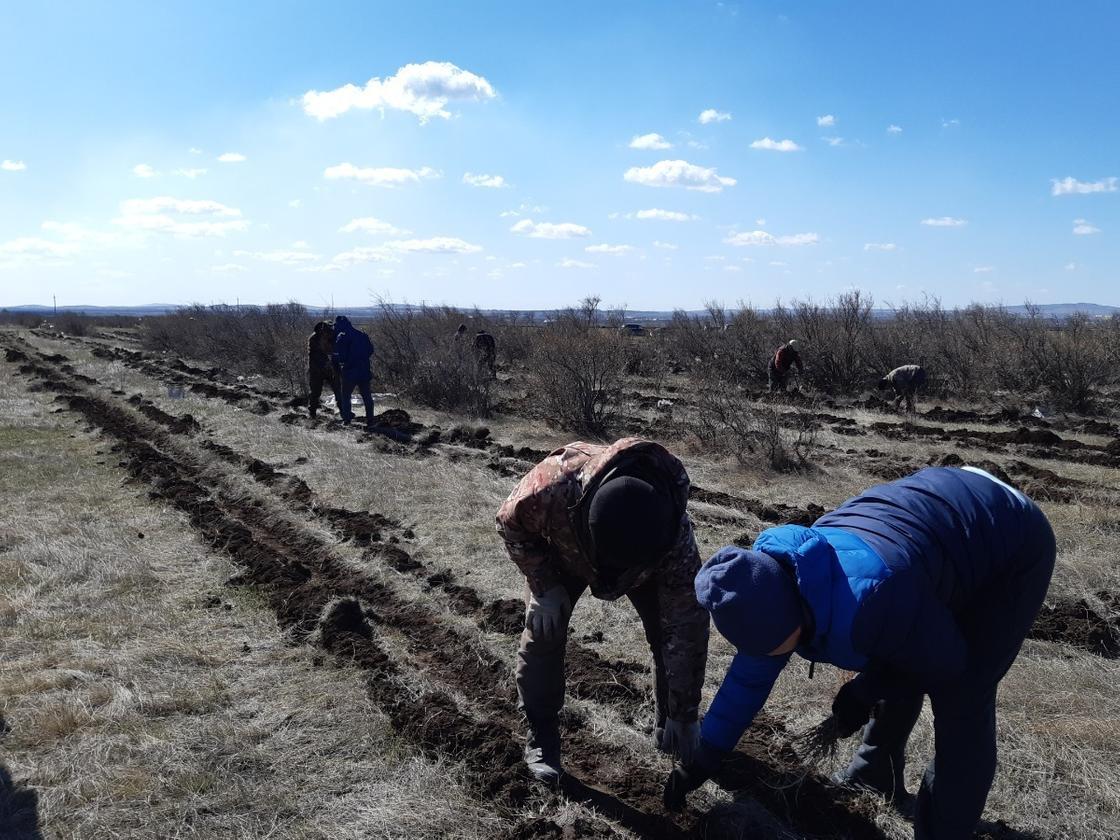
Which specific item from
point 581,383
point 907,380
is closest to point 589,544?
point 581,383

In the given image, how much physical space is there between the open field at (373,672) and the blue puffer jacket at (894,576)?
40.3 inches

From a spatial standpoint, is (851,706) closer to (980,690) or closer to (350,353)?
(980,690)

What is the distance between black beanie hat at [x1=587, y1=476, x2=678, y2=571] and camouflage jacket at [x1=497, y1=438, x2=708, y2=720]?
0.73 feet

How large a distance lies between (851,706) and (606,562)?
800 millimetres

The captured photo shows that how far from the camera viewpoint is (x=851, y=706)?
7.76 ft

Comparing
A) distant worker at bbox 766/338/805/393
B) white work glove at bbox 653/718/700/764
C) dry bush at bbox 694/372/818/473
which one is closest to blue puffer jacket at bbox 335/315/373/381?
dry bush at bbox 694/372/818/473

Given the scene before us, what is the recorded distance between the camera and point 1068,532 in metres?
6.92

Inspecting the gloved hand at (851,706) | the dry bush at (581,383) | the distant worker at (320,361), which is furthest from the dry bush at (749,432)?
the gloved hand at (851,706)

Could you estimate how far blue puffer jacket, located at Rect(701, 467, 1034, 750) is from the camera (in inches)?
82.8

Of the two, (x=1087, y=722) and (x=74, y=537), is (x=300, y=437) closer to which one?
(x=74, y=537)

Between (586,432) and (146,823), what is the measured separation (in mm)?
9861

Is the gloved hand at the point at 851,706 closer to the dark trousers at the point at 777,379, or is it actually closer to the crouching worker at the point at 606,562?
the crouching worker at the point at 606,562

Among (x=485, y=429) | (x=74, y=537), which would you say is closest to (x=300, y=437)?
(x=485, y=429)

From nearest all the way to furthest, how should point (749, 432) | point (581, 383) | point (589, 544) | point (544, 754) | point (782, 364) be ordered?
point (589, 544)
point (544, 754)
point (749, 432)
point (581, 383)
point (782, 364)
